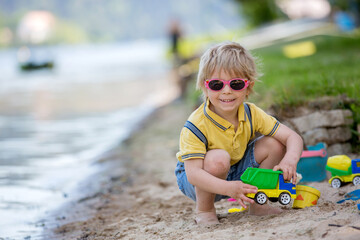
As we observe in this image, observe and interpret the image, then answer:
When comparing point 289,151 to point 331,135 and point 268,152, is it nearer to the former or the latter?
point 268,152

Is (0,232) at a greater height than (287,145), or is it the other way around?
(287,145)

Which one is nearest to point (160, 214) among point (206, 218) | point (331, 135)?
point (206, 218)

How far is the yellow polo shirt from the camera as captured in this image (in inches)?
103

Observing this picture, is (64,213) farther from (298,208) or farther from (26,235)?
(298,208)

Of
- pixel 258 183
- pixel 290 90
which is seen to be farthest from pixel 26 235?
pixel 290 90

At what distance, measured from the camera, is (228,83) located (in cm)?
266

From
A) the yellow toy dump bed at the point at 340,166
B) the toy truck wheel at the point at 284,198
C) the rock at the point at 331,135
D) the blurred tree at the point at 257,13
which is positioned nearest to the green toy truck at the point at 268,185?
the toy truck wheel at the point at 284,198

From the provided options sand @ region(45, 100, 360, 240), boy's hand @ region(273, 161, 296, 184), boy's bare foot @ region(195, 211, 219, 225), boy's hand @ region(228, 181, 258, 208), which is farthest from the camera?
boy's bare foot @ region(195, 211, 219, 225)

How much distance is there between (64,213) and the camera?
3.70 meters

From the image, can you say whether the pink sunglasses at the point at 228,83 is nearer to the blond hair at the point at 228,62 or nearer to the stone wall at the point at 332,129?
the blond hair at the point at 228,62

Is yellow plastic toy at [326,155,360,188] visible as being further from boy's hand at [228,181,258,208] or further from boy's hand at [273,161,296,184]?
boy's hand at [228,181,258,208]

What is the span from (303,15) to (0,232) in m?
32.4

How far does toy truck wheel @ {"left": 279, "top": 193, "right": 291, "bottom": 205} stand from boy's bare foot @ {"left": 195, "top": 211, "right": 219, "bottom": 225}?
41cm

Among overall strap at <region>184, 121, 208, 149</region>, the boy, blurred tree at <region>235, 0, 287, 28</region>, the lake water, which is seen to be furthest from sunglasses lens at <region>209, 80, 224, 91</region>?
blurred tree at <region>235, 0, 287, 28</region>
